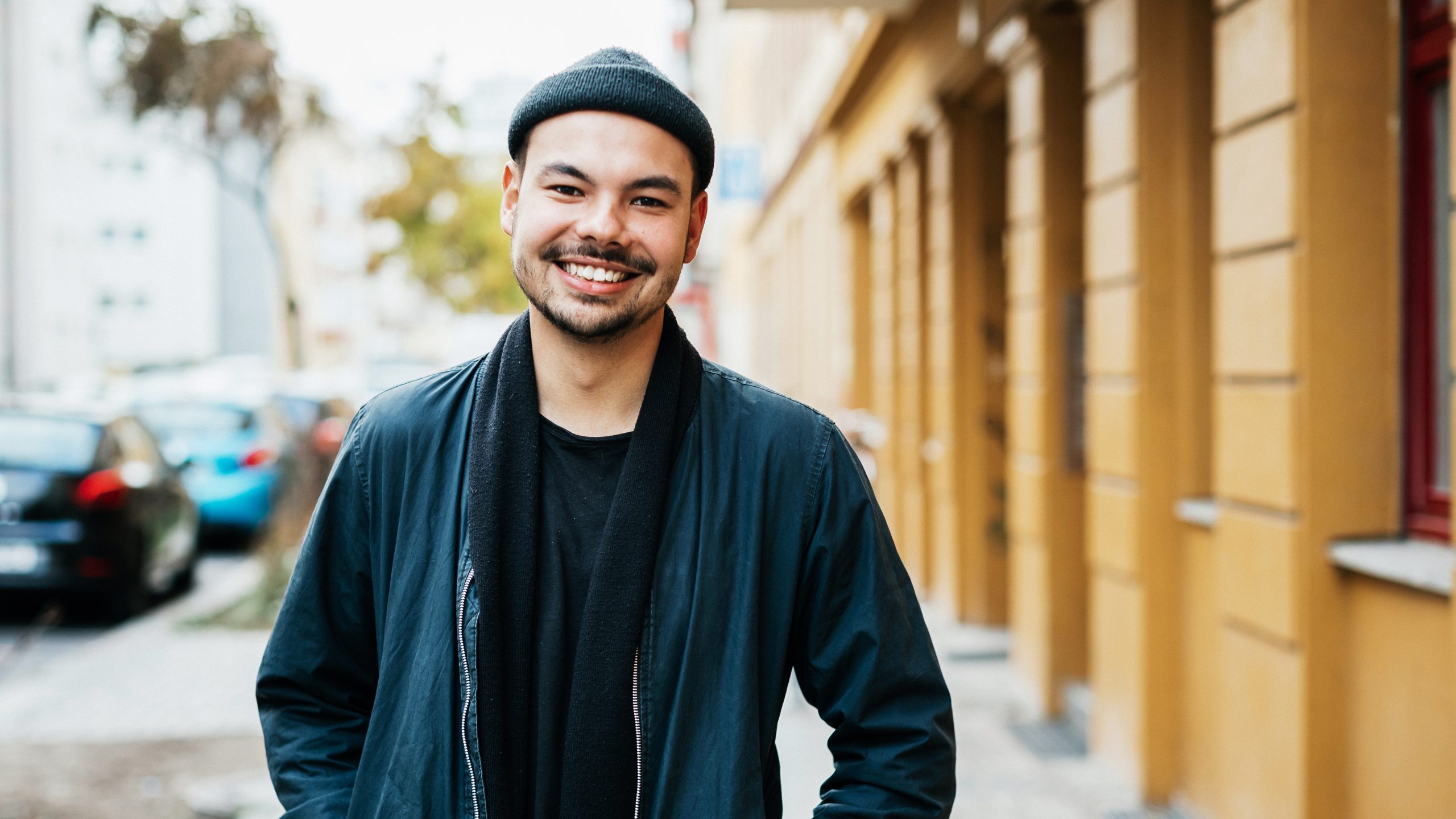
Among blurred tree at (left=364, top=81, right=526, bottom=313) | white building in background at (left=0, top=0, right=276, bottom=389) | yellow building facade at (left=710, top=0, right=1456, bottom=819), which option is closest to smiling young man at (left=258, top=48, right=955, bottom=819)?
yellow building facade at (left=710, top=0, right=1456, bottom=819)

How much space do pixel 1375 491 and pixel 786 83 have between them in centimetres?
1779

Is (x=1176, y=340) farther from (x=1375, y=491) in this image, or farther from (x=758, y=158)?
(x=758, y=158)

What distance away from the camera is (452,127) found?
27031mm

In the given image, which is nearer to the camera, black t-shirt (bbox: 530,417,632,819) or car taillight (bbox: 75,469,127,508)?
black t-shirt (bbox: 530,417,632,819)

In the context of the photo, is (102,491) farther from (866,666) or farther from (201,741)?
(866,666)

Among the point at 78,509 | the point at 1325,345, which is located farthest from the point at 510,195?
the point at 78,509

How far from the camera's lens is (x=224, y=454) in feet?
43.0

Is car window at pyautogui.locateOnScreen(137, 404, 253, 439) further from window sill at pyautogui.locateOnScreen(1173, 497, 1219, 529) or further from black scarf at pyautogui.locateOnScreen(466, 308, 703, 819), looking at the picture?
black scarf at pyautogui.locateOnScreen(466, 308, 703, 819)

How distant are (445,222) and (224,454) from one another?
22.9 m

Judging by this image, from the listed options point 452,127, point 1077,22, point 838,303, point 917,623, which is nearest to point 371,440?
point 917,623

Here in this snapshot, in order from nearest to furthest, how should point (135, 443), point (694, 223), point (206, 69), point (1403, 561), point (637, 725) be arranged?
point (637, 725) → point (694, 223) → point (1403, 561) → point (135, 443) → point (206, 69)

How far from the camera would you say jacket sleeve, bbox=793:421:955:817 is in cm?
196

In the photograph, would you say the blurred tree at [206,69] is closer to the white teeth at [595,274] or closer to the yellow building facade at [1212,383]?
the yellow building facade at [1212,383]

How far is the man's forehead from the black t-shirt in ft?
1.31
